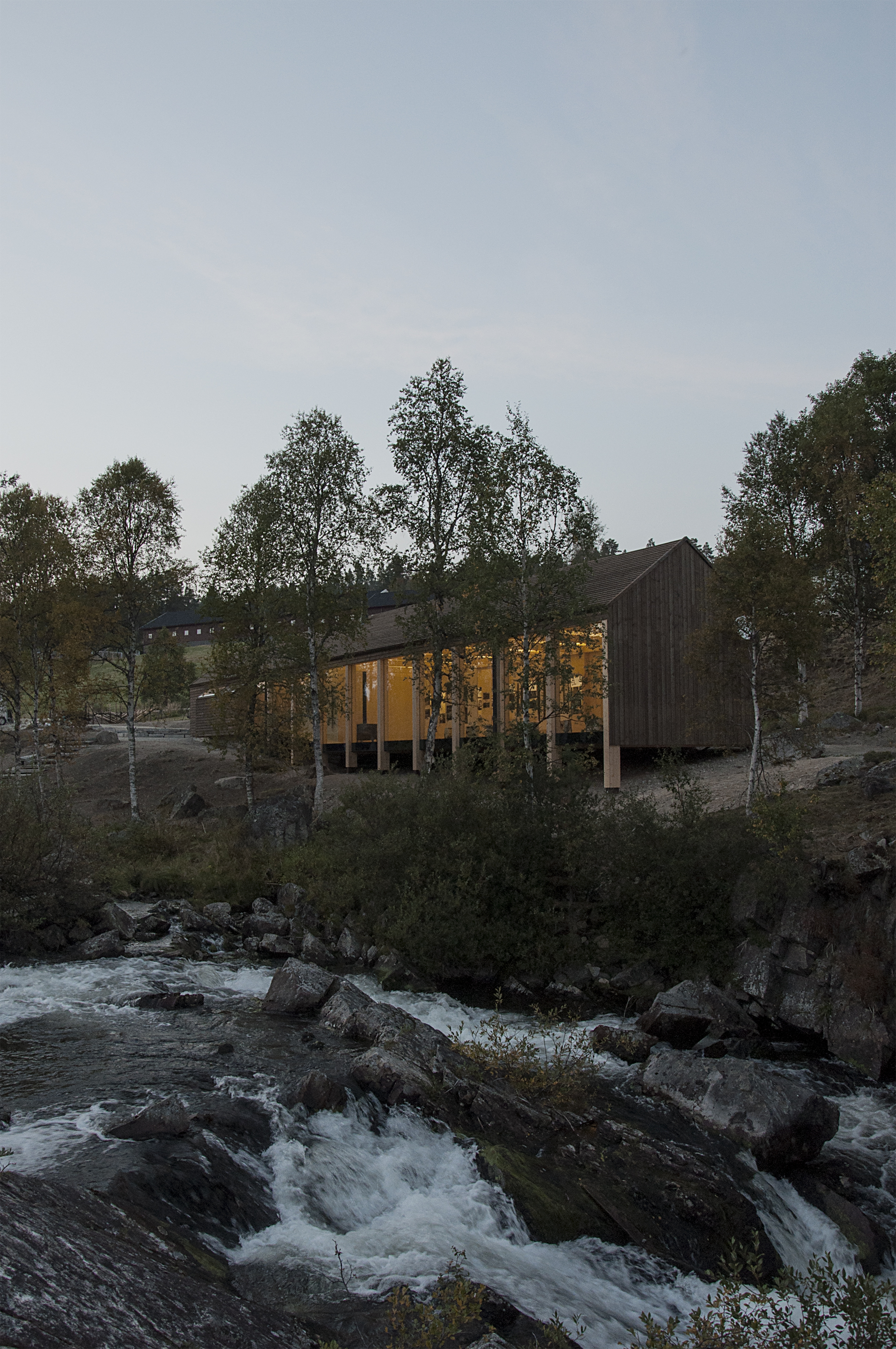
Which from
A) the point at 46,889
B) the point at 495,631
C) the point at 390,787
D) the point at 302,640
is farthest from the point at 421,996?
the point at 302,640

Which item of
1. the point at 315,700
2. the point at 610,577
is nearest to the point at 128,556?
the point at 315,700

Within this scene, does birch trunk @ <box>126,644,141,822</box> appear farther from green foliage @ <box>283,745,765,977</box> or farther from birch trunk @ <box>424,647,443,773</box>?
green foliage @ <box>283,745,765,977</box>

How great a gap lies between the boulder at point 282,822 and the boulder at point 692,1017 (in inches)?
417

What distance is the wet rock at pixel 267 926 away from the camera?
15883 millimetres

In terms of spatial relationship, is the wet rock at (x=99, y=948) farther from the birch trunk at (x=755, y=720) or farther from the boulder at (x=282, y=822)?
the birch trunk at (x=755, y=720)

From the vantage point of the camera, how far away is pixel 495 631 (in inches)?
735

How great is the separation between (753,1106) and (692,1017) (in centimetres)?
301

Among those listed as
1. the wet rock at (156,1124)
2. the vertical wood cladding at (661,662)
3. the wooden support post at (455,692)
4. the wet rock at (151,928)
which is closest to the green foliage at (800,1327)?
the wet rock at (156,1124)

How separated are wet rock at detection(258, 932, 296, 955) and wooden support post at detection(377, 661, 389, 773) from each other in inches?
625

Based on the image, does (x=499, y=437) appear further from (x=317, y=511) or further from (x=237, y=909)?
(x=237, y=909)

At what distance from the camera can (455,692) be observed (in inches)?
909

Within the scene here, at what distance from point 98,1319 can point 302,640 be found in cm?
2097

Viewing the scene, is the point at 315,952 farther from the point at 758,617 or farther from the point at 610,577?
the point at 610,577

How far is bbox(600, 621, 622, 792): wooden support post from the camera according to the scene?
74.4 ft
